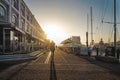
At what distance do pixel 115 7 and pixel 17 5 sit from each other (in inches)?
877

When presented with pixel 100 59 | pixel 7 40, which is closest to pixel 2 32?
pixel 7 40

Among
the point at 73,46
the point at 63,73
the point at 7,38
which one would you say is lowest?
the point at 63,73

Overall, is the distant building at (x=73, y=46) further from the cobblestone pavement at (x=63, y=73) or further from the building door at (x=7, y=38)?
the cobblestone pavement at (x=63, y=73)

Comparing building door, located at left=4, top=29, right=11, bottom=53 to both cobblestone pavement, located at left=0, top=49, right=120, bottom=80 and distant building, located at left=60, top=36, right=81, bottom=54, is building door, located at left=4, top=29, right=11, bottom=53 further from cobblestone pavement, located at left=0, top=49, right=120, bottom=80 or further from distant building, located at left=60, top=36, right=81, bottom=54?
cobblestone pavement, located at left=0, top=49, right=120, bottom=80

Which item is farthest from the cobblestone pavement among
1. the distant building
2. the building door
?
the distant building

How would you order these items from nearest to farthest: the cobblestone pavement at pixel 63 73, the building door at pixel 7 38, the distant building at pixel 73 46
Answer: the cobblestone pavement at pixel 63 73
the building door at pixel 7 38
the distant building at pixel 73 46

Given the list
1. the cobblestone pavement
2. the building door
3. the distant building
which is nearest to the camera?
the cobblestone pavement

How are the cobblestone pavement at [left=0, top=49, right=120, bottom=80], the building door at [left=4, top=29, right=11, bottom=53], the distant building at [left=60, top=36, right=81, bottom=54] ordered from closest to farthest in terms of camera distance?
1. the cobblestone pavement at [left=0, top=49, right=120, bottom=80]
2. the building door at [left=4, top=29, right=11, bottom=53]
3. the distant building at [left=60, top=36, right=81, bottom=54]

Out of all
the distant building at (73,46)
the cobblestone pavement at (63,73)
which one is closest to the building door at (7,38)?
the distant building at (73,46)

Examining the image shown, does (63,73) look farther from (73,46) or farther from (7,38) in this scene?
(73,46)

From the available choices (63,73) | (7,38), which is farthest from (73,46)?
(63,73)

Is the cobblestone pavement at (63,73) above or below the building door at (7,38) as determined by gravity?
below

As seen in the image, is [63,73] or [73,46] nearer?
[63,73]

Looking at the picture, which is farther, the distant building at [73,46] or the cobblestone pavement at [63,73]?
the distant building at [73,46]
